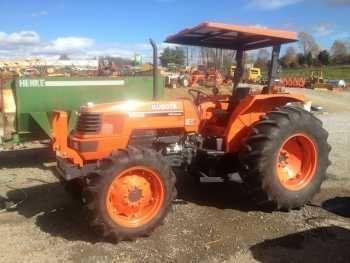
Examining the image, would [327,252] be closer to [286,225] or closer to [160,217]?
[286,225]

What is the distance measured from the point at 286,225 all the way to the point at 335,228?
1.74ft

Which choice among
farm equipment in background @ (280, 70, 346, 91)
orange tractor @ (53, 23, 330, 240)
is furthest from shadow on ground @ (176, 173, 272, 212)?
farm equipment in background @ (280, 70, 346, 91)

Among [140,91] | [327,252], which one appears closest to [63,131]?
[327,252]

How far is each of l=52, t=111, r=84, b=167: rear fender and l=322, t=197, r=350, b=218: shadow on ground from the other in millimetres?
3145

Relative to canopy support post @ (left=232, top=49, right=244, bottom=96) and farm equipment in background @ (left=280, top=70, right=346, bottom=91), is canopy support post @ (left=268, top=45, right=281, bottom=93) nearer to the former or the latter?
canopy support post @ (left=232, top=49, right=244, bottom=96)

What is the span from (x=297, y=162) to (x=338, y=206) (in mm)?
753

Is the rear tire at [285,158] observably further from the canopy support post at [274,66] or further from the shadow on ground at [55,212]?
the shadow on ground at [55,212]

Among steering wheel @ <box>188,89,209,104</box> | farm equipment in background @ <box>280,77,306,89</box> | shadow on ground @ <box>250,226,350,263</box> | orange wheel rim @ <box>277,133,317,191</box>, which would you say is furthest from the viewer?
farm equipment in background @ <box>280,77,306,89</box>

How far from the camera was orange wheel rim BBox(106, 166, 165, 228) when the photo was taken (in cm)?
501

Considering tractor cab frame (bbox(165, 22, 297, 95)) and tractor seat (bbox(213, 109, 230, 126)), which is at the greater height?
tractor cab frame (bbox(165, 22, 297, 95))

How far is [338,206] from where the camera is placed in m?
6.17

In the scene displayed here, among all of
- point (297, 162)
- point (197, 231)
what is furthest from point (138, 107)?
point (297, 162)

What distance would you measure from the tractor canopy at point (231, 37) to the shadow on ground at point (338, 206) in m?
2.16

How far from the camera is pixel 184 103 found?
19.5 feet
